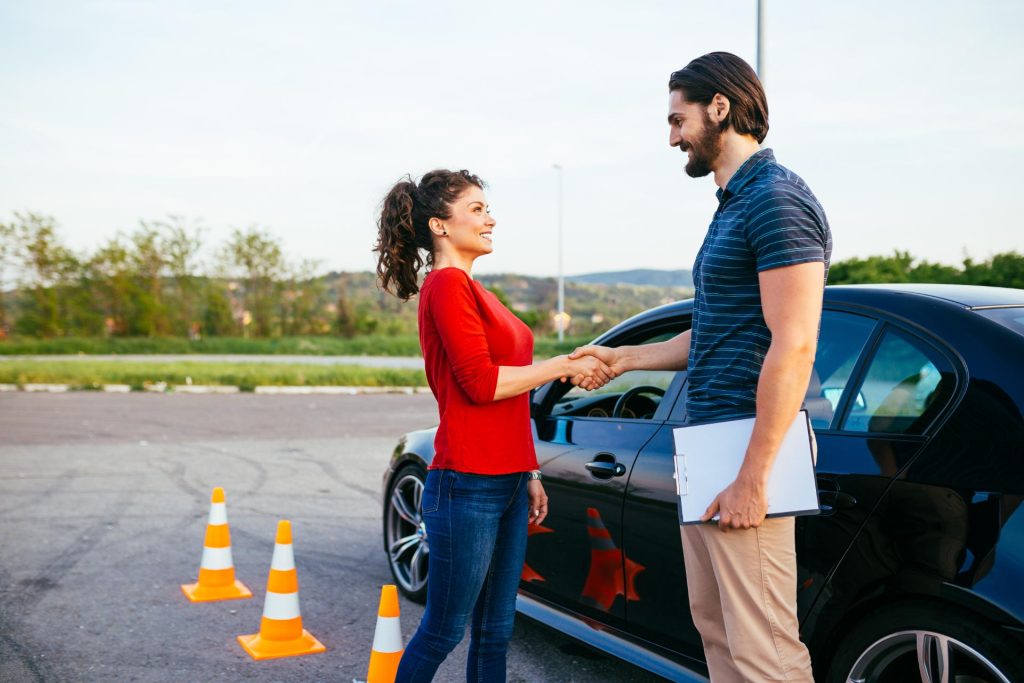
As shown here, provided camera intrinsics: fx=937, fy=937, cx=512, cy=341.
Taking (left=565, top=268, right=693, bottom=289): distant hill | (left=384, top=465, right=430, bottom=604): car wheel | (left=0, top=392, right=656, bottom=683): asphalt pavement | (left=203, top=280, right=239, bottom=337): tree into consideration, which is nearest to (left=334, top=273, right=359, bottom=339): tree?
(left=203, top=280, right=239, bottom=337): tree

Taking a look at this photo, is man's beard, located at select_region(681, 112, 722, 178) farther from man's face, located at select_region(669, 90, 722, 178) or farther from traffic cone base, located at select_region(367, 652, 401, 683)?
traffic cone base, located at select_region(367, 652, 401, 683)

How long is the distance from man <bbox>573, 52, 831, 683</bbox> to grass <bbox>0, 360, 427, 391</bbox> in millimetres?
18715

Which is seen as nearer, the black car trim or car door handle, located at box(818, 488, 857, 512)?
car door handle, located at box(818, 488, 857, 512)

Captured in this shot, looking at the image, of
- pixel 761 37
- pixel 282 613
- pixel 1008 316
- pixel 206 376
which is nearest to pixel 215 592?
pixel 282 613

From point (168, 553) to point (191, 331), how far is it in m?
35.2

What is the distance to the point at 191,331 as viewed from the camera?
39.5 m

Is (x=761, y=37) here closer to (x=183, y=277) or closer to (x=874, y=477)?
(x=874, y=477)

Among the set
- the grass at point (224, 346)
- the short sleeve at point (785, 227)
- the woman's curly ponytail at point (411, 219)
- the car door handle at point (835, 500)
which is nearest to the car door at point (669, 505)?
the car door handle at point (835, 500)

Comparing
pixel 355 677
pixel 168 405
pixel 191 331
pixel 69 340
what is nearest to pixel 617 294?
pixel 191 331

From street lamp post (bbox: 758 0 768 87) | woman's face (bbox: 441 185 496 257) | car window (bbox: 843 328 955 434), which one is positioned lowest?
car window (bbox: 843 328 955 434)

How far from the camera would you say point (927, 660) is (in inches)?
97.9

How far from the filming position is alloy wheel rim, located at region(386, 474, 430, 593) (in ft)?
16.1

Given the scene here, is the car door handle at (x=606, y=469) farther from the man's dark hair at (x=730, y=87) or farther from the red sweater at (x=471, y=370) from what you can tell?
the man's dark hair at (x=730, y=87)

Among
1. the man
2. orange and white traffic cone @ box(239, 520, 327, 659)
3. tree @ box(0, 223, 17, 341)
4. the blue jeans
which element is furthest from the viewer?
tree @ box(0, 223, 17, 341)
